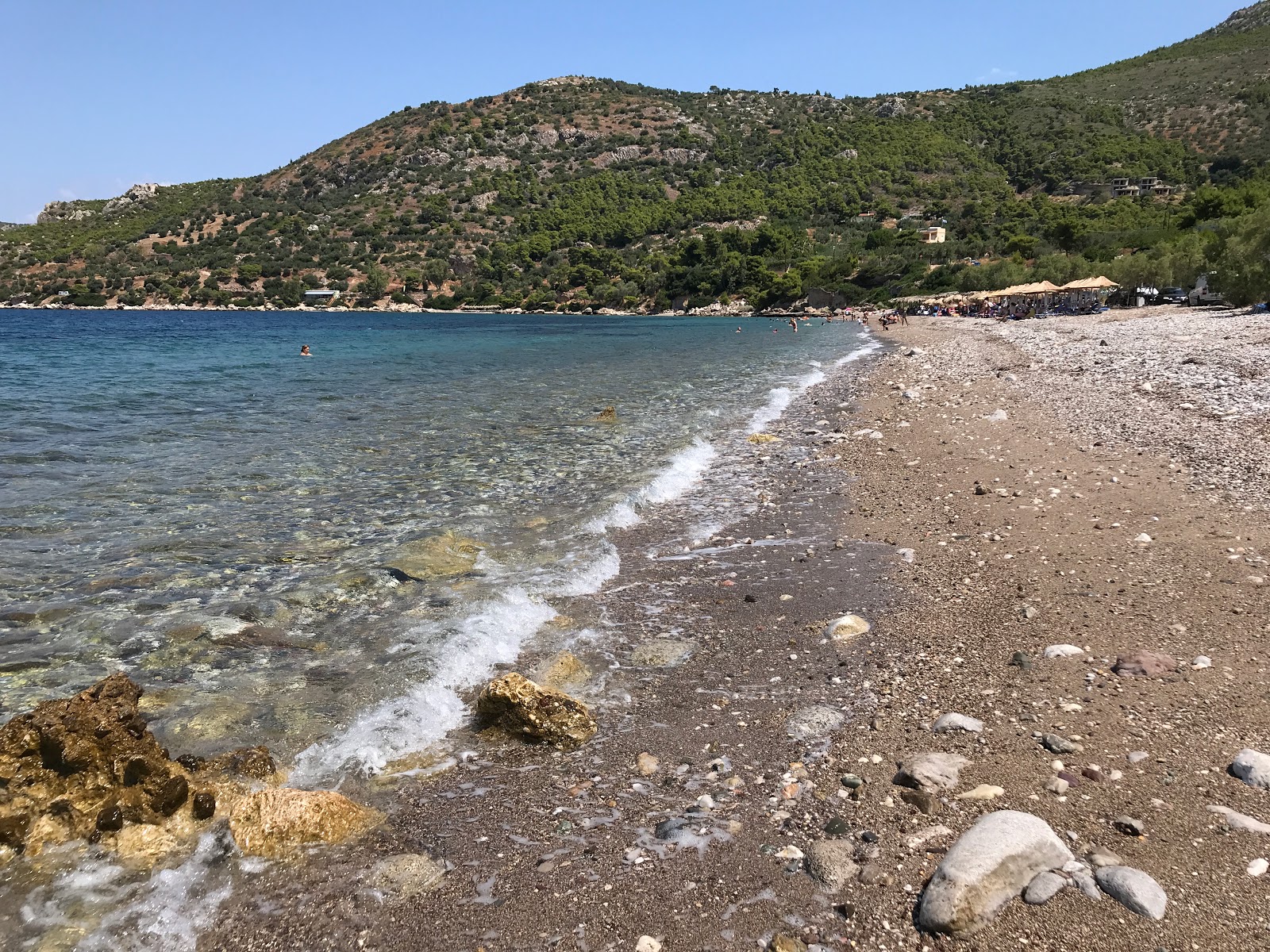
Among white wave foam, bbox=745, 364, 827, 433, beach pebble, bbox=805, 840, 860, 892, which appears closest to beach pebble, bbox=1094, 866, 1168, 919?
beach pebble, bbox=805, 840, 860, 892

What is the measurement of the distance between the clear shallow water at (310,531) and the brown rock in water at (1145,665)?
14.1ft

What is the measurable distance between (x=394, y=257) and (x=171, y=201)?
75.3m

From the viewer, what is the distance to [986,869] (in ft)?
10.2

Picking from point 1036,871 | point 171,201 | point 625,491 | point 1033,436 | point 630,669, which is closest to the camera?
point 1036,871

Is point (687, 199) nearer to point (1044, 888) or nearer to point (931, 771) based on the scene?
point (931, 771)

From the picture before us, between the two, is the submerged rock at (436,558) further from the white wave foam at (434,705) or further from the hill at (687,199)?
the hill at (687,199)

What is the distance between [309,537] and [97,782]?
495cm

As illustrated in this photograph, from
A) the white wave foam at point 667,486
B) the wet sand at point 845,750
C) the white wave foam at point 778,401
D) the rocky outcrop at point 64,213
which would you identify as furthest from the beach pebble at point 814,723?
the rocky outcrop at point 64,213

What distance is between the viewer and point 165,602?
22.5ft

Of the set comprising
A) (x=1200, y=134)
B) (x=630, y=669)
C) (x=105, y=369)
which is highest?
(x=1200, y=134)

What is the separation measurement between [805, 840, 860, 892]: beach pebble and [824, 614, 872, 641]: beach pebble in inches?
103

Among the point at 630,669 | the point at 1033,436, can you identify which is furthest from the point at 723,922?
the point at 1033,436

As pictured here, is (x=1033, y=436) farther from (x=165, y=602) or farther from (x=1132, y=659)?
(x=165, y=602)

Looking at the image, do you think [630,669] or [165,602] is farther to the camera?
[165,602]
